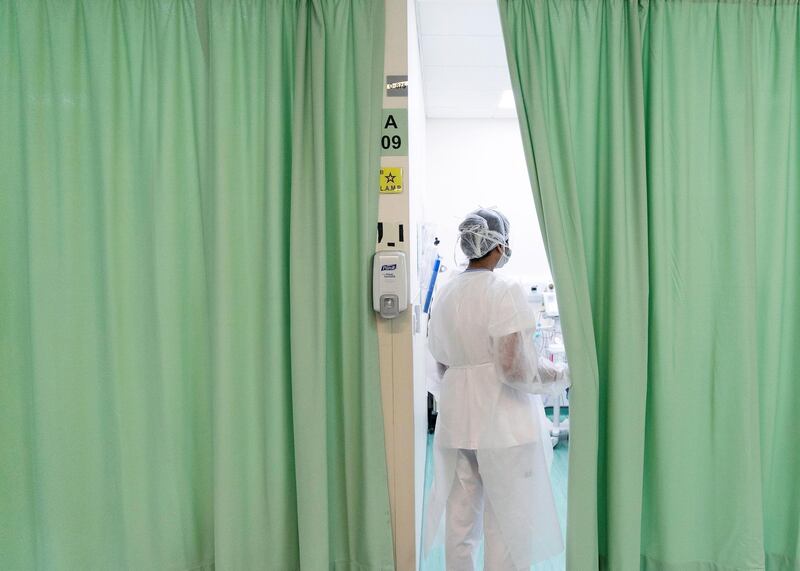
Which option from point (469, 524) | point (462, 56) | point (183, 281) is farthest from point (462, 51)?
point (469, 524)

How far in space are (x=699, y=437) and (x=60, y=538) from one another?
2.41 meters

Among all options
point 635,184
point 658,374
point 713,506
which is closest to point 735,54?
point 635,184

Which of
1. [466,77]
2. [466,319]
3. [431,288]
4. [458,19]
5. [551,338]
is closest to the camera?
[466,319]

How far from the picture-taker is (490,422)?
1.87m

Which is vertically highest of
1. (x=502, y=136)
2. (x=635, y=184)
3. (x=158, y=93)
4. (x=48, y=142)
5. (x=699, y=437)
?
(x=502, y=136)

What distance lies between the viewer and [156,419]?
5.79 ft

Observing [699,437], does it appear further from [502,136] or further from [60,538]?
[502,136]

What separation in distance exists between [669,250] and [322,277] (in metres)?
1.28

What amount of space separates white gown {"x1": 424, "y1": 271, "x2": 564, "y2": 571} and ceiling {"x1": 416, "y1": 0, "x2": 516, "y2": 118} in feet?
3.83

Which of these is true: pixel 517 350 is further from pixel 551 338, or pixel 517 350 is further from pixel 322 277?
pixel 551 338

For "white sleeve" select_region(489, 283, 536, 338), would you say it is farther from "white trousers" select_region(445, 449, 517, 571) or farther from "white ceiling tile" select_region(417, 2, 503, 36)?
"white ceiling tile" select_region(417, 2, 503, 36)

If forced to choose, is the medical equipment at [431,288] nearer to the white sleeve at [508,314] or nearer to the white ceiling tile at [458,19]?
the white sleeve at [508,314]

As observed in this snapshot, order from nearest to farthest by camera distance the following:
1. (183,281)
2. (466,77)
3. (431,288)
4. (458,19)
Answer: (183,281), (458,19), (431,288), (466,77)

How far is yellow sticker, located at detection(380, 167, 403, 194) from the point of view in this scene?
5.65 ft
